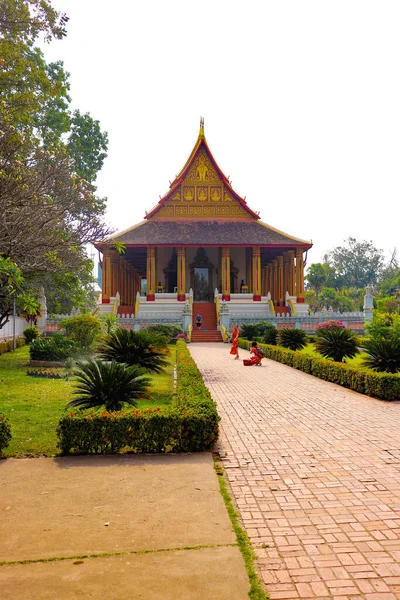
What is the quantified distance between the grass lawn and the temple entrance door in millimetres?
21981

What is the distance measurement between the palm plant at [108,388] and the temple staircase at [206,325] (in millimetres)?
19247

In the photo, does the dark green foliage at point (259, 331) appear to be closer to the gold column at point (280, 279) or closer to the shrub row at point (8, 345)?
the gold column at point (280, 279)

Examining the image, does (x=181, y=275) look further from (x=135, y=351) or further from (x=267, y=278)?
(x=135, y=351)

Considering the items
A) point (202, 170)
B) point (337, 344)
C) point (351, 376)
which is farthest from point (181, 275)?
point (351, 376)

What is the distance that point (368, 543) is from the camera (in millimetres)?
3363

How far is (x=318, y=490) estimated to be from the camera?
4.45 m

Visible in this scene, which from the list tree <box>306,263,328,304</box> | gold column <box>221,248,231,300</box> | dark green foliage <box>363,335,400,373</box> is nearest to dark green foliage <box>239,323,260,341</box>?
gold column <box>221,248,231,300</box>

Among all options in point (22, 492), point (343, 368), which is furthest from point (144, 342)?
point (22, 492)

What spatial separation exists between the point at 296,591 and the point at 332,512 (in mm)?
1266

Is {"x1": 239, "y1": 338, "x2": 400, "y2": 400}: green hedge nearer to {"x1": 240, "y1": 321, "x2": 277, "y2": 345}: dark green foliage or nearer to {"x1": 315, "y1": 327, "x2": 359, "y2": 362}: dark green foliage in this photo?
{"x1": 315, "y1": 327, "x2": 359, "y2": 362}: dark green foliage

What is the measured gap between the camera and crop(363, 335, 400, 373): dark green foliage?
11.2 m

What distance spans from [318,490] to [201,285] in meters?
31.8

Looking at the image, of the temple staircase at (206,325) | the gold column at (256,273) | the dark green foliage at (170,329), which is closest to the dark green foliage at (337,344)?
the dark green foliage at (170,329)

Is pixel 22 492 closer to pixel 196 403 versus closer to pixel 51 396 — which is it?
pixel 196 403
